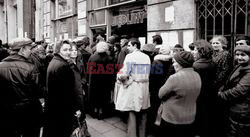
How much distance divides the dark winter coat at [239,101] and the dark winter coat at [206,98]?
32 centimetres

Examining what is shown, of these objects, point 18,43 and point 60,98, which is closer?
point 60,98

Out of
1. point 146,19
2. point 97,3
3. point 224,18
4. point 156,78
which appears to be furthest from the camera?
point 97,3

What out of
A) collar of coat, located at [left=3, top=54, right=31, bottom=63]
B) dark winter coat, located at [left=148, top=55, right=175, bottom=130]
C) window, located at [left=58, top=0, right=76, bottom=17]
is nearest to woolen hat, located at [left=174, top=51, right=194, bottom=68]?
dark winter coat, located at [left=148, top=55, right=175, bottom=130]

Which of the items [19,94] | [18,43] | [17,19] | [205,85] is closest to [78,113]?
[19,94]

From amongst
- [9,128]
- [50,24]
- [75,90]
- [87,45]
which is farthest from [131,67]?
[50,24]

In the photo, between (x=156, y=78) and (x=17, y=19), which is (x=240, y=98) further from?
(x=17, y=19)

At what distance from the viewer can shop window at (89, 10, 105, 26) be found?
845cm

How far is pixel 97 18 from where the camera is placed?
8.71 metres

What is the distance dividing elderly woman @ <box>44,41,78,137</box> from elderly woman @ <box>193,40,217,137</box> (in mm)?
1938

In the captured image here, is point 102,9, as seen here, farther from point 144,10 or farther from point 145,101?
point 145,101

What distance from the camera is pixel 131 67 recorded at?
3.73 metres

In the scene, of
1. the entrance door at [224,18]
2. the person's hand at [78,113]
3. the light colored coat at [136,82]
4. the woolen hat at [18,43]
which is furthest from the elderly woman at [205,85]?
the woolen hat at [18,43]

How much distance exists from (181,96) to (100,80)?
9.13 ft

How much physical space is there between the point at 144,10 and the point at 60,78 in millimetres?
4490
